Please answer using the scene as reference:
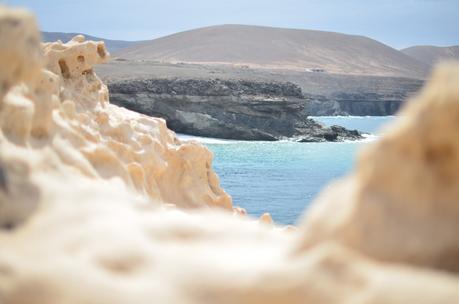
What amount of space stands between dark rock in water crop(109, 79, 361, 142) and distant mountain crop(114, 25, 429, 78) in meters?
48.2

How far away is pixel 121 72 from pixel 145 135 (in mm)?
37609

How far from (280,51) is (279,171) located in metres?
78.8

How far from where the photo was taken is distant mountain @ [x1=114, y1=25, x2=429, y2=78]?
313 feet

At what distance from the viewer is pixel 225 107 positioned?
4000 centimetres

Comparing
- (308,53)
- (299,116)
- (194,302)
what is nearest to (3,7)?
(194,302)

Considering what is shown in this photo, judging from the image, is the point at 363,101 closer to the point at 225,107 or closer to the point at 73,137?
the point at 225,107

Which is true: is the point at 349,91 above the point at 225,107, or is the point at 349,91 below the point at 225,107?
above

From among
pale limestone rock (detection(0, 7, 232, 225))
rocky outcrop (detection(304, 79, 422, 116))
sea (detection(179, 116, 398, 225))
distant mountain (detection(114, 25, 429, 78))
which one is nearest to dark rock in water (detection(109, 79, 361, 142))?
sea (detection(179, 116, 398, 225))

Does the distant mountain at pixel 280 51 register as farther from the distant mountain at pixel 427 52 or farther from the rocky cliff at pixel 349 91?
the distant mountain at pixel 427 52

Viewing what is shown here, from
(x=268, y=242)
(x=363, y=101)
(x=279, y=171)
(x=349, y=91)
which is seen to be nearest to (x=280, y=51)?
(x=349, y=91)

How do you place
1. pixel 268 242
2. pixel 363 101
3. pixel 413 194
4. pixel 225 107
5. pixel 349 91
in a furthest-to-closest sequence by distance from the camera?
1. pixel 349 91
2. pixel 363 101
3. pixel 225 107
4. pixel 268 242
5. pixel 413 194

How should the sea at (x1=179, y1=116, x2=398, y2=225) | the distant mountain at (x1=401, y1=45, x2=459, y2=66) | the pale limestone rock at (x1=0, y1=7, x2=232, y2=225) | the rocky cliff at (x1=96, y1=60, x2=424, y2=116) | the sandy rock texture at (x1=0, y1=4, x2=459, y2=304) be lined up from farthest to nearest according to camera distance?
the distant mountain at (x1=401, y1=45, x2=459, y2=66) < the rocky cliff at (x1=96, y1=60, x2=424, y2=116) < the sea at (x1=179, y1=116, x2=398, y2=225) < the pale limestone rock at (x1=0, y1=7, x2=232, y2=225) < the sandy rock texture at (x1=0, y1=4, x2=459, y2=304)

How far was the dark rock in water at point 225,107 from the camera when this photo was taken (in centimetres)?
3775

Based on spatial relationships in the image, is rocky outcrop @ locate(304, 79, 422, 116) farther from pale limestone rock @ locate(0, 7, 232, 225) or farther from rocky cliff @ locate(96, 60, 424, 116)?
pale limestone rock @ locate(0, 7, 232, 225)
